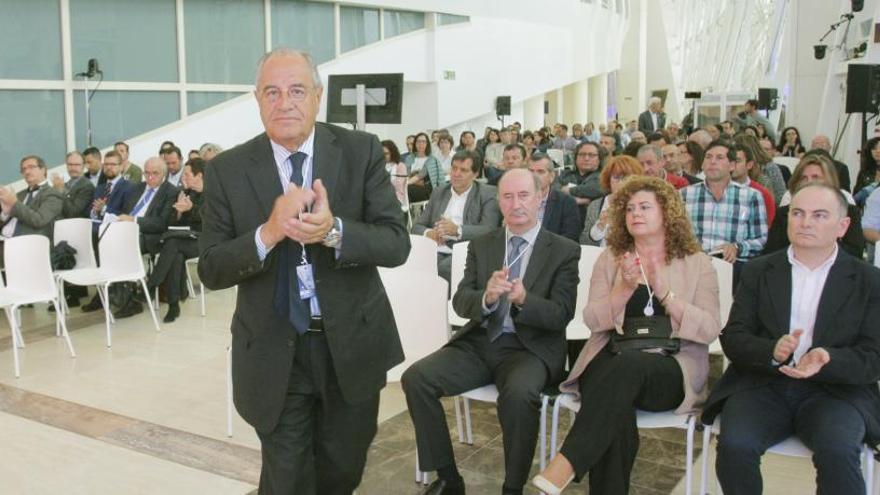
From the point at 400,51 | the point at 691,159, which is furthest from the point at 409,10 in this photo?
the point at 691,159

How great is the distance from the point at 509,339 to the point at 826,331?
1225 millimetres

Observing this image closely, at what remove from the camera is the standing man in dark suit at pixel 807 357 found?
8.63 ft

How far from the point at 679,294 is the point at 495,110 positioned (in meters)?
18.0

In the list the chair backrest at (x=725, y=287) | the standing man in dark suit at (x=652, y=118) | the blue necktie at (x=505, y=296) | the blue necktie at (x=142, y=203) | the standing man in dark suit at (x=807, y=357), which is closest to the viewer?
the standing man in dark suit at (x=807, y=357)

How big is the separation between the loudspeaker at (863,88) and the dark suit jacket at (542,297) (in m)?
7.26

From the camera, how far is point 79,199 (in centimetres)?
771

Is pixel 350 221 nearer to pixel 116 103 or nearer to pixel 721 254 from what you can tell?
pixel 721 254

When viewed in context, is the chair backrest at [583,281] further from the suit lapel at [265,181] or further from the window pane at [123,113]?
the window pane at [123,113]

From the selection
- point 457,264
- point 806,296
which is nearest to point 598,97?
point 457,264

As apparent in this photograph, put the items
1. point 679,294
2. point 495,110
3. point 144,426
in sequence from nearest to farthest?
point 679,294 < point 144,426 < point 495,110

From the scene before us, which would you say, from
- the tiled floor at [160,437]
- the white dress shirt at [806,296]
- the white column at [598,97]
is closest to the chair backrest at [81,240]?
the tiled floor at [160,437]

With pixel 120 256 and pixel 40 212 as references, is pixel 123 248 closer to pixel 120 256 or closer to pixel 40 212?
pixel 120 256

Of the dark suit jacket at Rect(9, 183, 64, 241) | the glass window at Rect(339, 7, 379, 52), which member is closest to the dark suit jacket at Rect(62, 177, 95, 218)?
the dark suit jacket at Rect(9, 183, 64, 241)

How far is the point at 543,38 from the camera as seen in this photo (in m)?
24.6
